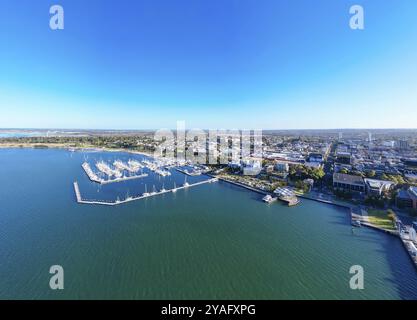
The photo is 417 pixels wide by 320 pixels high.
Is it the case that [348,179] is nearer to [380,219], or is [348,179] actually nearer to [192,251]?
[380,219]

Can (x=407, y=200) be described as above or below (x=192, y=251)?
above

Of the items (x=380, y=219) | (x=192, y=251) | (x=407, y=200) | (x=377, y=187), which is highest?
(x=377, y=187)

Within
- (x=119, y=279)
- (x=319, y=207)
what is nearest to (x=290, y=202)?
(x=319, y=207)

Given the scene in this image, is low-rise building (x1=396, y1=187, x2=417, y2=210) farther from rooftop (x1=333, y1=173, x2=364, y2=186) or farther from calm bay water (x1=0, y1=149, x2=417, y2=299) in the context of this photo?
calm bay water (x1=0, y1=149, x2=417, y2=299)

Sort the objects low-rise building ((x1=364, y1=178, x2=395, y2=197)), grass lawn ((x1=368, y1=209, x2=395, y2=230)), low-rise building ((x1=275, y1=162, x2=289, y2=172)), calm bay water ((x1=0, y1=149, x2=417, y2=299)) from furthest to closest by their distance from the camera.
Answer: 1. low-rise building ((x1=275, y1=162, x2=289, y2=172))
2. low-rise building ((x1=364, y1=178, x2=395, y2=197))
3. grass lawn ((x1=368, y1=209, x2=395, y2=230))
4. calm bay water ((x1=0, y1=149, x2=417, y2=299))

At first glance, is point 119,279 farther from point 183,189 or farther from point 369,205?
point 369,205

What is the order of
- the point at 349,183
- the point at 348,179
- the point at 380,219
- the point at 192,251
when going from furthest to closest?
the point at 348,179
the point at 349,183
the point at 380,219
the point at 192,251

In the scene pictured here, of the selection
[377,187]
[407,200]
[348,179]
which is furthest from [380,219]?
[348,179]

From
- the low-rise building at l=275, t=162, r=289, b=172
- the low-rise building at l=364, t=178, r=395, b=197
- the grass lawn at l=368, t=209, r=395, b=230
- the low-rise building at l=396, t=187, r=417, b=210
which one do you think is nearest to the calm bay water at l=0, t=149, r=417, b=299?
the grass lawn at l=368, t=209, r=395, b=230
